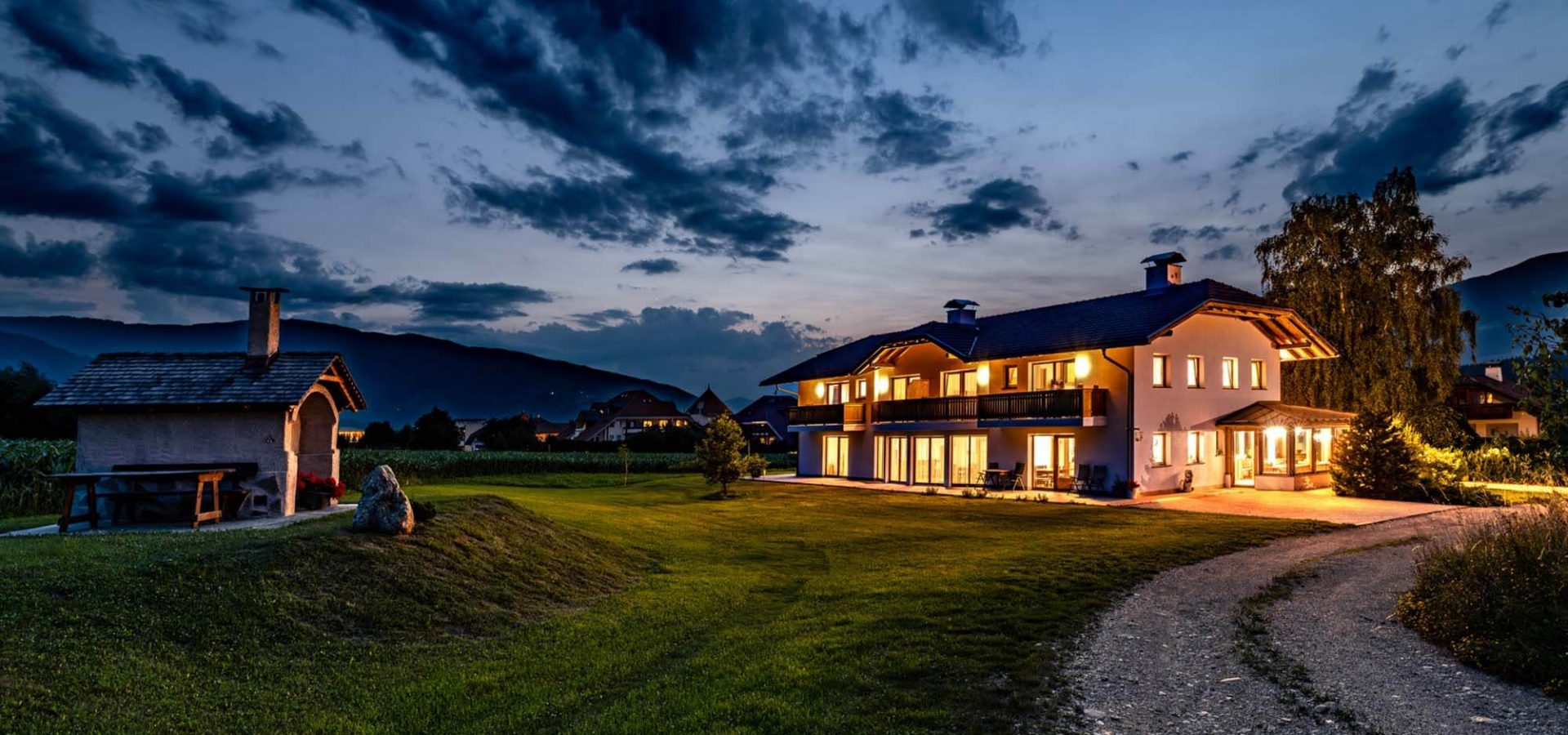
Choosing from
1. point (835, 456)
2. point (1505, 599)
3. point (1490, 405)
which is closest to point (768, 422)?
point (835, 456)

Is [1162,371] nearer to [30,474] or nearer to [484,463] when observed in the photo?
[484,463]

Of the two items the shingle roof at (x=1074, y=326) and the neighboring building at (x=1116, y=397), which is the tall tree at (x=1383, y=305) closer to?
the neighboring building at (x=1116, y=397)

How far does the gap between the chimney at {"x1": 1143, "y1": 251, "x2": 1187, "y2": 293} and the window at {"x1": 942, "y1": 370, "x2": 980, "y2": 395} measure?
7864 mm

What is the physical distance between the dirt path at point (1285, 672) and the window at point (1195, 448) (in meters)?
18.2

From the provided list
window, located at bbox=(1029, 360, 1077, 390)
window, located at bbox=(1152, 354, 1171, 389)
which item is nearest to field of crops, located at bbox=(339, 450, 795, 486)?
window, located at bbox=(1029, 360, 1077, 390)

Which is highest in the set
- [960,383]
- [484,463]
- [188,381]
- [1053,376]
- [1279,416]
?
[1053,376]

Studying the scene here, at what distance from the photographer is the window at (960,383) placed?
115ft

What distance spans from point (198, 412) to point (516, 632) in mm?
10207

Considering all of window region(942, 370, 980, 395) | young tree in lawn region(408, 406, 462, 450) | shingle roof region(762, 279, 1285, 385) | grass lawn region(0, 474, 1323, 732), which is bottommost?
grass lawn region(0, 474, 1323, 732)

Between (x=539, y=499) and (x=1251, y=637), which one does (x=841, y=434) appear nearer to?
(x=539, y=499)

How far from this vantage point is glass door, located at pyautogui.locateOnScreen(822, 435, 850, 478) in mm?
40438

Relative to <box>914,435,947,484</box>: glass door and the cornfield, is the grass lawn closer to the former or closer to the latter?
the cornfield

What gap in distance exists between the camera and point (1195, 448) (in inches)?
1204

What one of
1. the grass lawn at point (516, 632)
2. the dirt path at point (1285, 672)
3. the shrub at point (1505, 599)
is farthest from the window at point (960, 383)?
the shrub at point (1505, 599)
